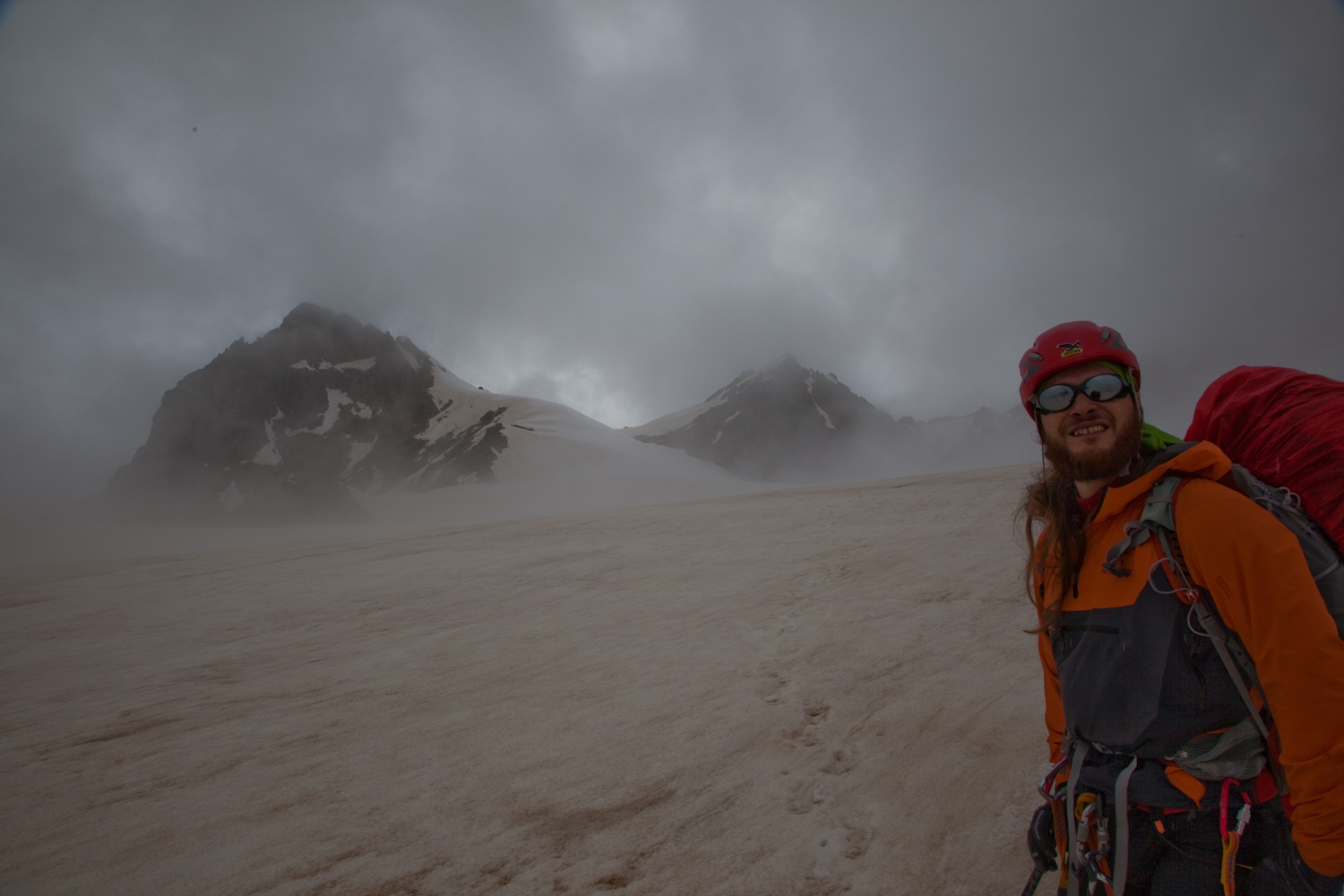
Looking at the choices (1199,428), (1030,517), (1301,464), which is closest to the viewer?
(1301,464)

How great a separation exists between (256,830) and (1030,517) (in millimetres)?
4054

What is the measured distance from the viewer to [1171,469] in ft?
4.96

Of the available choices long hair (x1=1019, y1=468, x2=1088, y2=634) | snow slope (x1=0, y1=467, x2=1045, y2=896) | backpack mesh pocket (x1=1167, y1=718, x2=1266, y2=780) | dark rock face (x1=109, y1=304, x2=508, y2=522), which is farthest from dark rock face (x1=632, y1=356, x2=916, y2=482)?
backpack mesh pocket (x1=1167, y1=718, x2=1266, y2=780)

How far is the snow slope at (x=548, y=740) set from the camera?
2.64 meters

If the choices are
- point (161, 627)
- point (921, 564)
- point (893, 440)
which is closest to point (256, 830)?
point (161, 627)

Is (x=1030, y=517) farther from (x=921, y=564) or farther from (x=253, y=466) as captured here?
(x=253, y=466)

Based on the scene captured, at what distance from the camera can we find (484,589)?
26.6 feet

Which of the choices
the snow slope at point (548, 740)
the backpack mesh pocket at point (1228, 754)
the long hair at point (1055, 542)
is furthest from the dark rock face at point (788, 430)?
the backpack mesh pocket at point (1228, 754)

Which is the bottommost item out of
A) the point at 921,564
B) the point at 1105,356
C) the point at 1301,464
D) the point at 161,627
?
the point at 161,627

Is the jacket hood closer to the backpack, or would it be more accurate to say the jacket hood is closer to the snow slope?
the backpack

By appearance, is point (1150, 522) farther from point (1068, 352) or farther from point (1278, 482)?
point (1068, 352)

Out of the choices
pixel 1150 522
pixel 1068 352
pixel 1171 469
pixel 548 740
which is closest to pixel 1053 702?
pixel 1150 522

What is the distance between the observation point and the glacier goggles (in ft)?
5.83

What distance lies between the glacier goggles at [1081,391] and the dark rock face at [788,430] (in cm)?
9233
